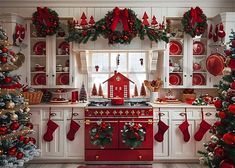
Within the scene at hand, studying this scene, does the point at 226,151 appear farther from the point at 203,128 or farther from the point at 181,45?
the point at 181,45

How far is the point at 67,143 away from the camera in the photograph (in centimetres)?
483

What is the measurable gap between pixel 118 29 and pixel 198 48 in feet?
4.99

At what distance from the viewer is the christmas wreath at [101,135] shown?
4586 mm

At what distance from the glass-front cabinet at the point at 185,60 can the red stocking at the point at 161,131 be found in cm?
79

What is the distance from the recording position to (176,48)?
5.32 meters

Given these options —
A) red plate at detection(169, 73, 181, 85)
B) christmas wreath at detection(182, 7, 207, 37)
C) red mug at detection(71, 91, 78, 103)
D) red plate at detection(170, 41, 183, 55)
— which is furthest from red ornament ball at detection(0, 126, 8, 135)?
christmas wreath at detection(182, 7, 207, 37)

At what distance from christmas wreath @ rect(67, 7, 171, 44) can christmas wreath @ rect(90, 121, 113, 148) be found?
4.69 ft

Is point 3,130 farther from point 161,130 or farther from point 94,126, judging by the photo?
point 161,130

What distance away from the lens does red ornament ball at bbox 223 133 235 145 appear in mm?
3171

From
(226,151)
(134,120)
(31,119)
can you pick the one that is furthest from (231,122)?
(31,119)

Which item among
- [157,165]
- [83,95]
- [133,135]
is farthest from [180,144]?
[83,95]

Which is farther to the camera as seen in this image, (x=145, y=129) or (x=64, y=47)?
(x=64, y=47)

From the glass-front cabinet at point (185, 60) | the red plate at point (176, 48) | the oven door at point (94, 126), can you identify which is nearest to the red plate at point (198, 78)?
the glass-front cabinet at point (185, 60)

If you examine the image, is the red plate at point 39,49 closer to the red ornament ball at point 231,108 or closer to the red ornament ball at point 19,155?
the red ornament ball at point 19,155
